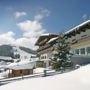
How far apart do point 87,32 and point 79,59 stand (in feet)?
17.7

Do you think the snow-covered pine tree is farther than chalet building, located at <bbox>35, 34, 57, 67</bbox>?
No

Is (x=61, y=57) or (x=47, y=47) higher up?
(x=47, y=47)

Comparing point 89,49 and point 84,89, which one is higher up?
point 89,49

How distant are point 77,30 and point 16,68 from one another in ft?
48.9

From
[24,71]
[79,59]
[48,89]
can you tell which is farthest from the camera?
[24,71]

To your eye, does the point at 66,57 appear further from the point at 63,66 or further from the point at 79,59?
the point at 79,59

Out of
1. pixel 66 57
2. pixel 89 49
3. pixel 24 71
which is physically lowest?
pixel 24 71

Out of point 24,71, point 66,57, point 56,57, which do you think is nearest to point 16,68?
point 24,71

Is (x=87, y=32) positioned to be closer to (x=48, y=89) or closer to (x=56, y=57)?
(x=56, y=57)

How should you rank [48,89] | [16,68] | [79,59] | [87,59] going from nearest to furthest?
[48,89]
[87,59]
[79,59]
[16,68]

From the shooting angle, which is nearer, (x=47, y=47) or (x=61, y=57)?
(x=61, y=57)

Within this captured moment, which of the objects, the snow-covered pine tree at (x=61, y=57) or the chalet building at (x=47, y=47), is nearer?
the snow-covered pine tree at (x=61, y=57)

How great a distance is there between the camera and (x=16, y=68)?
23.6m

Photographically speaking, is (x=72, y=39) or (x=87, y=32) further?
(x=72, y=39)
